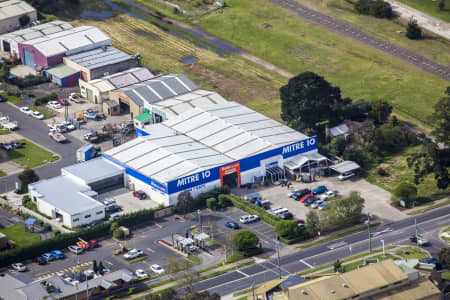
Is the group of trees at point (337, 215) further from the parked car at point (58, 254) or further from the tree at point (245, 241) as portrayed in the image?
the parked car at point (58, 254)

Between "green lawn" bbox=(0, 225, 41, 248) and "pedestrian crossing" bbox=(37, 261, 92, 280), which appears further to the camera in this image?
"green lawn" bbox=(0, 225, 41, 248)

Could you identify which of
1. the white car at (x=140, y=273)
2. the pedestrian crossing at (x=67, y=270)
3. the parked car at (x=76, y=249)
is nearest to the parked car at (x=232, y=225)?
the white car at (x=140, y=273)

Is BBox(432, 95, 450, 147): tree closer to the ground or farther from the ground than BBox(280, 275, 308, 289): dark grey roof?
farther from the ground

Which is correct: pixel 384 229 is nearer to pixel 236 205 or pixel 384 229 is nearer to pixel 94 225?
pixel 236 205

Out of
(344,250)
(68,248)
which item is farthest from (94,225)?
(344,250)

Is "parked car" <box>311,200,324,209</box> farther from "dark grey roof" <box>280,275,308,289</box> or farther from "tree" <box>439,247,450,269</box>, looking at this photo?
"dark grey roof" <box>280,275,308,289</box>

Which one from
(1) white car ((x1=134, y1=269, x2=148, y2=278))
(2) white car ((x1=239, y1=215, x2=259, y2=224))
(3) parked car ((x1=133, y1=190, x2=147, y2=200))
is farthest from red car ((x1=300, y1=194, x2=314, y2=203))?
(1) white car ((x1=134, y1=269, x2=148, y2=278))
